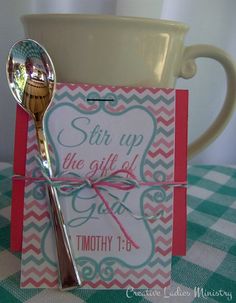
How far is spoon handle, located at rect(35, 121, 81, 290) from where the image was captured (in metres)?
0.36

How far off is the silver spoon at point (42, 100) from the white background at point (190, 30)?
261 millimetres

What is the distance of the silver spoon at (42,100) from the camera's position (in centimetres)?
36

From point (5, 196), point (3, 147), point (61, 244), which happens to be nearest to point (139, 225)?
point (61, 244)

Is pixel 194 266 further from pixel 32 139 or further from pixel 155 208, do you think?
pixel 32 139

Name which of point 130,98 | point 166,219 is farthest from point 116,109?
point 166,219

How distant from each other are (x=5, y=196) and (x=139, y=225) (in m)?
0.27

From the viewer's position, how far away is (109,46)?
0.35 m

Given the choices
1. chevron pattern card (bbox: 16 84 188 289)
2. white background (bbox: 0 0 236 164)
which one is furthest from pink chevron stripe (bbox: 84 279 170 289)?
white background (bbox: 0 0 236 164)

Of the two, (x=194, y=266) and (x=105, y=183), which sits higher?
(x=105, y=183)

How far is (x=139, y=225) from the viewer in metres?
0.37

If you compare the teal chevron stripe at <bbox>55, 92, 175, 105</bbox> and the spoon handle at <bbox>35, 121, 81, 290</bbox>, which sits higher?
the teal chevron stripe at <bbox>55, 92, 175, 105</bbox>

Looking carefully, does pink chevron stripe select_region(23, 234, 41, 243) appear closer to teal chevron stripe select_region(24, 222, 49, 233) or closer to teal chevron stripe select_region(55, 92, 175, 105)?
teal chevron stripe select_region(24, 222, 49, 233)

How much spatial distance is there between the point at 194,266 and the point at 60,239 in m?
0.16

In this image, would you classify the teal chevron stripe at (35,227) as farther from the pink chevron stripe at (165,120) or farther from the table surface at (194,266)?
the pink chevron stripe at (165,120)
